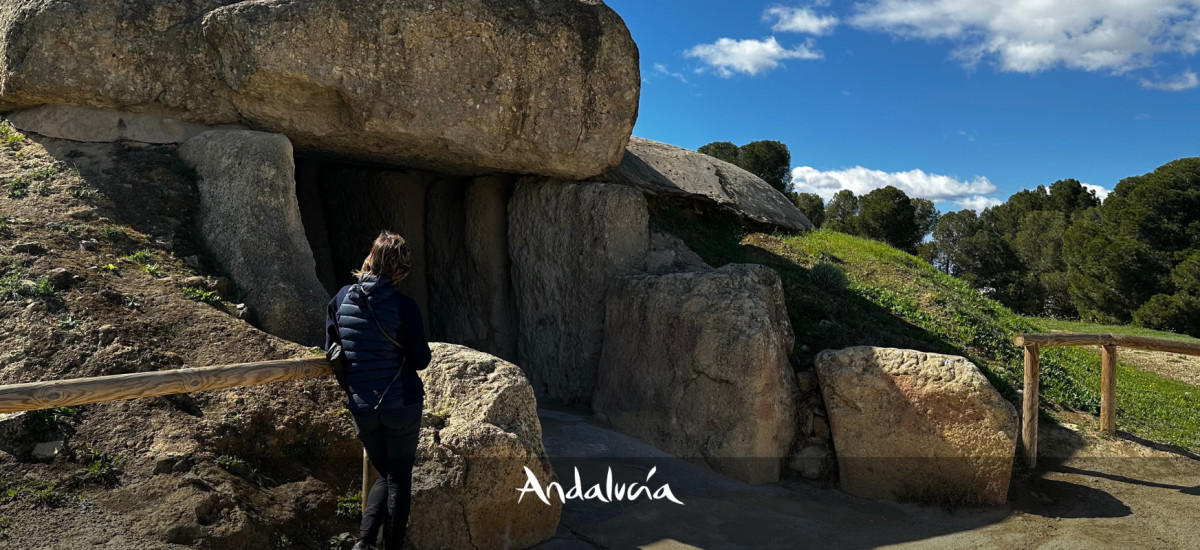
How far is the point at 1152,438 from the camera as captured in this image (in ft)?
29.8

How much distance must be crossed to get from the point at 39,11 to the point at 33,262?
9.36ft

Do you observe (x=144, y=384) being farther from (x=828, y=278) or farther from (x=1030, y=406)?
(x=828, y=278)

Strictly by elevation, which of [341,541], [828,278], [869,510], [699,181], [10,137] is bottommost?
[869,510]

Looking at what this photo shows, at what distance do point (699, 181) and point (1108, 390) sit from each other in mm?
5690

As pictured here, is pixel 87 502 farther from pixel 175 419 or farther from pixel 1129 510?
pixel 1129 510

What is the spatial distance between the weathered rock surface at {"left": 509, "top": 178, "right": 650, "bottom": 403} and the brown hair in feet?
16.0

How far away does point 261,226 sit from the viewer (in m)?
7.45

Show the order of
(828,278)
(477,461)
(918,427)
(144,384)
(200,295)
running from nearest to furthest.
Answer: (144,384) < (477,461) < (200,295) < (918,427) < (828,278)

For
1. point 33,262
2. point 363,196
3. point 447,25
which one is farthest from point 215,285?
point 363,196

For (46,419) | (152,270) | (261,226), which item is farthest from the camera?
(261,226)

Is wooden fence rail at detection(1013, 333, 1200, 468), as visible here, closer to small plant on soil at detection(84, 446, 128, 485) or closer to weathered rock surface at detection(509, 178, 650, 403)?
weathered rock surface at detection(509, 178, 650, 403)

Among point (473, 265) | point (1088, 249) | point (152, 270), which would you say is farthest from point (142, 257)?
point (1088, 249)

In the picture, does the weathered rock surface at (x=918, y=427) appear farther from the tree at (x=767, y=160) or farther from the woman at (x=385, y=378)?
the tree at (x=767, y=160)

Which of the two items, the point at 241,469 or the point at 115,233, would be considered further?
the point at 115,233
